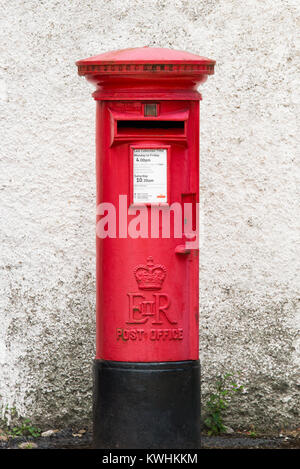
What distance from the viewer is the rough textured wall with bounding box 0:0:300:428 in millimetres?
4547

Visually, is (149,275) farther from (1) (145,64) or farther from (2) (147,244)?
(1) (145,64)

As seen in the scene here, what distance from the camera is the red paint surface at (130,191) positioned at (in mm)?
3424

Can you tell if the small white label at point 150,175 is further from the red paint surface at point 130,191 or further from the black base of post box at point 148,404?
the black base of post box at point 148,404

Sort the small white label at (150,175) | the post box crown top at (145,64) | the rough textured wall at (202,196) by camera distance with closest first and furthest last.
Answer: the post box crown top at (145,64) → the small white label at (150,175) → the rough textured wall at (202,196)

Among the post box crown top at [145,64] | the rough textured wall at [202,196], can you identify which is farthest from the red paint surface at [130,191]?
the rough textured wall at [202,196]

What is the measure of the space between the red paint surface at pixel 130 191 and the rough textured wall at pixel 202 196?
3.17 ft

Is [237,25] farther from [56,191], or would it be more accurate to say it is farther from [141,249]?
[141,249]

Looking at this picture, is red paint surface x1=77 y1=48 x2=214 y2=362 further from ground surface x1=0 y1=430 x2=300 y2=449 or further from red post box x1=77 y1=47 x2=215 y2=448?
ground surface x1=0 y1=430 x2=300 y2=449

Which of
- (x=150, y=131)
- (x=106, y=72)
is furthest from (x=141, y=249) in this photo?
(x=106, y=72)

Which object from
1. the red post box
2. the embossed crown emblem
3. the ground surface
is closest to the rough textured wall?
the ground surface

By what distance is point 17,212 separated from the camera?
457 cm

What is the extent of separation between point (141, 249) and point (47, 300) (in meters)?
1.24
